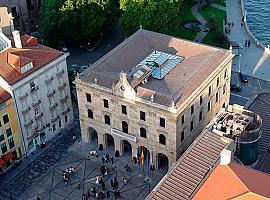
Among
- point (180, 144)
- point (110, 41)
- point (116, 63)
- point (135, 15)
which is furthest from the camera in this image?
point (110, 41)

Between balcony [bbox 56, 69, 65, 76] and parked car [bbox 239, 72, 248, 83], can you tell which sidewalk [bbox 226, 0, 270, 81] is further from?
balcony [bbox 56, 69, 65, 76]

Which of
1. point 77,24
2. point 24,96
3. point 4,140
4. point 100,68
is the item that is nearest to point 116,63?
point 100,68

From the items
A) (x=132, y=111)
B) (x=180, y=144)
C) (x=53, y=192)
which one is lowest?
(x=53, y=192)

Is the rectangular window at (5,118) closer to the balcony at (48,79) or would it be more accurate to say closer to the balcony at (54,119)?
the balcony at (48,79)

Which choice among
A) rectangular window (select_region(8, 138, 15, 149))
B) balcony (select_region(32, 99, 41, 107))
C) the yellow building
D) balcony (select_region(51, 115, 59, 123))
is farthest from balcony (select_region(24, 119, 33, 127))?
balcony (select_region(51, 115, 59, 123))

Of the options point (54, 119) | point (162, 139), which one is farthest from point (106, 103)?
point (54, 119)

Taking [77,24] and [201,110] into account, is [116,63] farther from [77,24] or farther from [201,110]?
[77,24]
